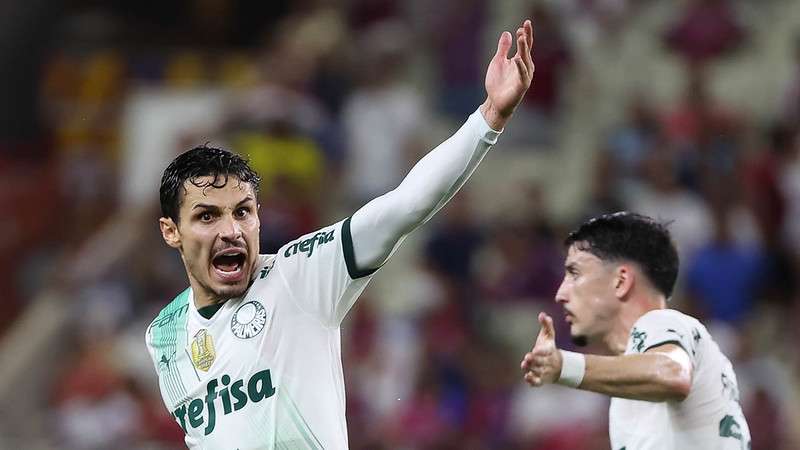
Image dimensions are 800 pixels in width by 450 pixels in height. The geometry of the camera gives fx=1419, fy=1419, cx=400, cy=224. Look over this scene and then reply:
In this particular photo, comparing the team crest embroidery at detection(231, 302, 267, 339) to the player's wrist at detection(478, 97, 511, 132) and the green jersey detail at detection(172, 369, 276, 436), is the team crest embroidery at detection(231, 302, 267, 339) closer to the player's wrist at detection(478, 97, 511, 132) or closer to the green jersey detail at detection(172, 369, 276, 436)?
the green jersey detail at detection(172, 369, 276, 436)

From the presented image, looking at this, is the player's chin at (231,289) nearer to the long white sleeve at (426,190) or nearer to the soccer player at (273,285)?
the soccer player at (273,285)

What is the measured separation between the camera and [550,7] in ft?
39.9

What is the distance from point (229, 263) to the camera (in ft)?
17.6

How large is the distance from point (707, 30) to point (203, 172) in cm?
742

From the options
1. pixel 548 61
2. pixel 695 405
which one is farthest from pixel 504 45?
pixel 548 61

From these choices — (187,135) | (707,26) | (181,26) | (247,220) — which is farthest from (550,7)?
(247,220)

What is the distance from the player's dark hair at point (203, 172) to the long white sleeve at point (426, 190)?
62 cm

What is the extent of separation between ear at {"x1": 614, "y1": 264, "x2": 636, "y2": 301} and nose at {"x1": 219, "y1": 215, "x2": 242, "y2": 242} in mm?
1695

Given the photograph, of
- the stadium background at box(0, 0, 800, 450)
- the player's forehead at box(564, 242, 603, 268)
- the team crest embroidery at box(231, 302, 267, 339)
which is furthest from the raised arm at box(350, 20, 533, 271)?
the stadium background at box(0, 0, 800, 450)

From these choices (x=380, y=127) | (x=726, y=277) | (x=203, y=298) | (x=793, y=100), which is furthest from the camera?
(x=380, y=127)

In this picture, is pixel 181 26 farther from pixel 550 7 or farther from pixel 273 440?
pixel 273 440

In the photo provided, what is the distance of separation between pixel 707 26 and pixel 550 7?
1331 millimetres

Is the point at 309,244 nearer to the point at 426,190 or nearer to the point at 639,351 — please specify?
the point at 426,190

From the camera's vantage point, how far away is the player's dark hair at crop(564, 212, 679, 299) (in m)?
6.03
